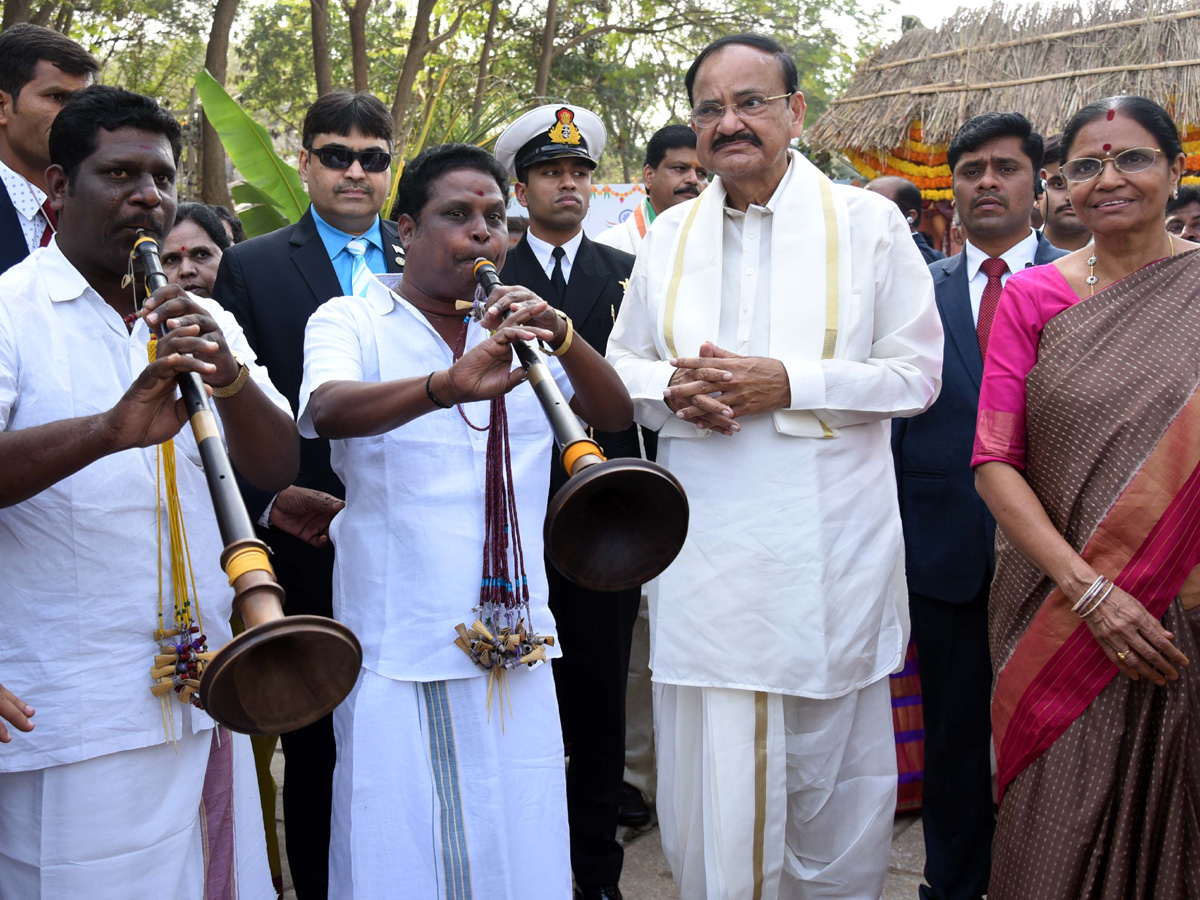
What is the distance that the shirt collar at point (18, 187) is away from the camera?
3.40 metres

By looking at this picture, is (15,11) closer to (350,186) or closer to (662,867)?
(350,186)

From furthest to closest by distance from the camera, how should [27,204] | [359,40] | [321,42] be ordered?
[359,40]
[321,42]
[27,204]

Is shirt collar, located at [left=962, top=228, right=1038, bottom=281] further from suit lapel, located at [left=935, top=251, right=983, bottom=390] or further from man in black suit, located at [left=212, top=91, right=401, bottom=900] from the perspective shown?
man in black suit, located at [left=212, top=91, right=401, bottom=900]

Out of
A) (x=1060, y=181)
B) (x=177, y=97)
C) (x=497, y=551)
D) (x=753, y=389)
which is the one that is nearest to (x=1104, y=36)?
(x=1060, y=181)

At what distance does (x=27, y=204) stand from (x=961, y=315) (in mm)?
3048

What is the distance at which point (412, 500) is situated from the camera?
2.64m

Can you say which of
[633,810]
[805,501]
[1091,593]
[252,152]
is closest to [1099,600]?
[1091,593]

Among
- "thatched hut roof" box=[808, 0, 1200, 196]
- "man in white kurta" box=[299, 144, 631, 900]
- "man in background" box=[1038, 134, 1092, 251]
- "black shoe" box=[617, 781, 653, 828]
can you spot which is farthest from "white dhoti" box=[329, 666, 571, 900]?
"thatched hut roof" box=[808, 0, 1200, 196]

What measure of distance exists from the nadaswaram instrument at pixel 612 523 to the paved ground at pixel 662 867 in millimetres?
1989

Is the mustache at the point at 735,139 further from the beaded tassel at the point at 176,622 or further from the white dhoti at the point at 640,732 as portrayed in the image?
the white dhoti at the point at 640,732

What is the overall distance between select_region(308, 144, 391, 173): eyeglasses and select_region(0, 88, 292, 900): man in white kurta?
1.39 m

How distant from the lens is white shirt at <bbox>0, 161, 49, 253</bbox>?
3.39 meters

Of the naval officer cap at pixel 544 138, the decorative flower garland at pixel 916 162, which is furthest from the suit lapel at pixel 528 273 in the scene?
the decorative flower garland at pixel 916 162

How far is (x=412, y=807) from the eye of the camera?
8.27 feet
